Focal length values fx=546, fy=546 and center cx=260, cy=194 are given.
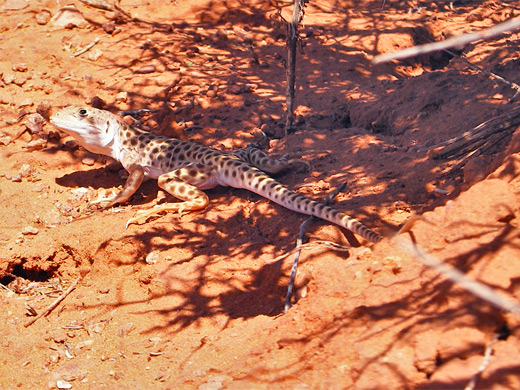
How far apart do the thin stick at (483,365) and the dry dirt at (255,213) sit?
0.02 metres

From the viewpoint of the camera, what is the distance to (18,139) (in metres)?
6.77

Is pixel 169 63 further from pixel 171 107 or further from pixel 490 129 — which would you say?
pixel 490 129

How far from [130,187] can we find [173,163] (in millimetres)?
544

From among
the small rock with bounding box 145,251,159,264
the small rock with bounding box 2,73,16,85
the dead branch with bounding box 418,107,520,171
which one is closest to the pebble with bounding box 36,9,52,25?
the small rock with bounding box 2,73,16,85

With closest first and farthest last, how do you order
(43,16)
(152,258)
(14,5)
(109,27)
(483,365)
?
(483,365) < (152,258) < (109,27) < (43,16) < (14,5)

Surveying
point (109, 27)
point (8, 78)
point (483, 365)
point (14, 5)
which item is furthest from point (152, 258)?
point (14, 5)

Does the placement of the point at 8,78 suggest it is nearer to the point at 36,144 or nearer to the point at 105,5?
the point at 36,144

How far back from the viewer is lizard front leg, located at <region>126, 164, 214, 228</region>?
5312 millimetres

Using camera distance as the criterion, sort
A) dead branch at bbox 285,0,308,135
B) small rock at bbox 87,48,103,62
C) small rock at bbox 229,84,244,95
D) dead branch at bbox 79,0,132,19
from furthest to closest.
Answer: dead branch at bbox 79,0,132,19 → small rock at bbox 87,48,103,62 → small rock at bbox 229,84,244,95 → dead branch at bbox 285,0,308,135

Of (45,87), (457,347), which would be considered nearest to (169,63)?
(45,87)

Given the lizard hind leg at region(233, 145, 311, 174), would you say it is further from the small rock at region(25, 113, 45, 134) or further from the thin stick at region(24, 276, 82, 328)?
the small rock at region(25, 113, 45, 134)

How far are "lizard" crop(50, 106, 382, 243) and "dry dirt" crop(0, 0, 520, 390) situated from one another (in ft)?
0.60

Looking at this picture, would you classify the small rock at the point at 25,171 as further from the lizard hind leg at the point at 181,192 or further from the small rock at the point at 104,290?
the small rock at the point at 104,290

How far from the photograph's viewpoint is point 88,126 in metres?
6.16
